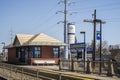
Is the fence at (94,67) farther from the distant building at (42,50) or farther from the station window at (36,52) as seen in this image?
the station window at (36,52)

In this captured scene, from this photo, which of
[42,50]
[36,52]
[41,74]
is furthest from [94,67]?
[36,52]

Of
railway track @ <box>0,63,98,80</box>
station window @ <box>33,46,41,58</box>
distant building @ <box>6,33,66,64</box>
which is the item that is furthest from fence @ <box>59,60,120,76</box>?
station window @ <box>33,46,41,58</box>

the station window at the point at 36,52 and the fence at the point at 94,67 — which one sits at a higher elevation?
the station window at the point at 36,52

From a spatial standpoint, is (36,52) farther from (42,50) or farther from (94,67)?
(94,67)

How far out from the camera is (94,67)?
2922 centimetres

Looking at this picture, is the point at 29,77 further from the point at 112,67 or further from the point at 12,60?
the point at 12,60

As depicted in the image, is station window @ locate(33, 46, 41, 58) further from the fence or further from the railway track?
the railway track

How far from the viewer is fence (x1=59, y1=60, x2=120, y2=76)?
80.9 ft

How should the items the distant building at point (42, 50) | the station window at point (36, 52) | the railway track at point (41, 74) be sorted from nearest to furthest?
the railway track at point (41, 74) < the distant building at point (42, 50) < the station window at point (36, 52)

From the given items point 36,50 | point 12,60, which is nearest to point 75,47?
point 36,50

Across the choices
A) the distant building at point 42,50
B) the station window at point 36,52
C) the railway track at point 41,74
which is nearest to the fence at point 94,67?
the railway track at point 41,74

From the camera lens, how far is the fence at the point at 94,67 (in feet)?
80.9

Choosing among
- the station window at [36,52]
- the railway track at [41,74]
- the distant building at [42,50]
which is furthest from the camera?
the station window at [36,52]

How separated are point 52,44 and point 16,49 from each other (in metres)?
13.5
